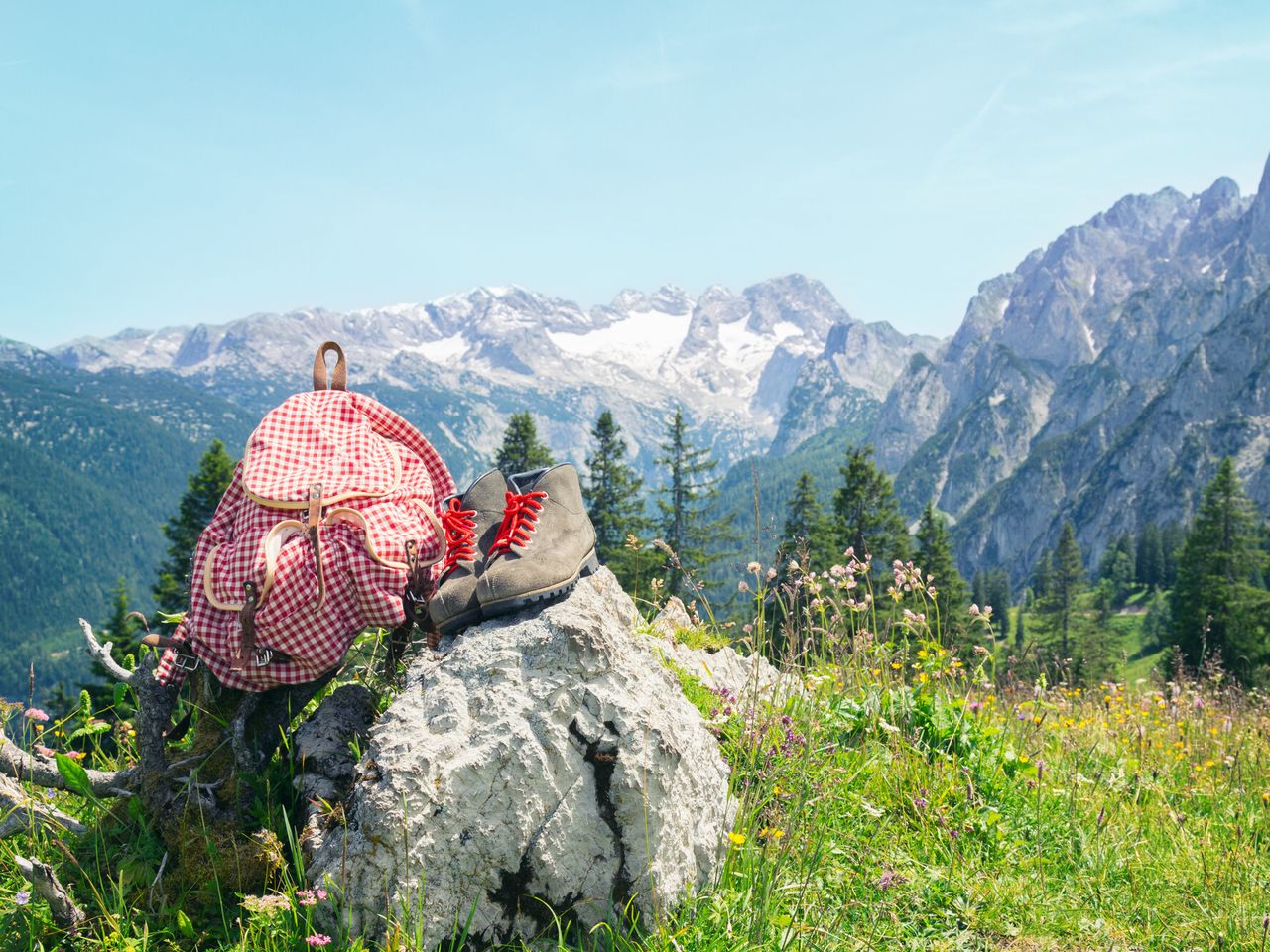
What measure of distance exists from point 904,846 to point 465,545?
9.09 ft

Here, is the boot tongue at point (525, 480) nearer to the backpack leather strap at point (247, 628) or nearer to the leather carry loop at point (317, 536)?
the leather carry loop at point (317, 536)

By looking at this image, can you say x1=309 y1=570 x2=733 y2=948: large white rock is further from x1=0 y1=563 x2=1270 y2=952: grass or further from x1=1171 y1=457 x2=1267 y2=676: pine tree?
x1=1171 y1=457 x2=1267 y2=676: pine tree

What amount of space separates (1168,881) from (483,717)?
3648 mm

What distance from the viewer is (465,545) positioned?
390 centimetres

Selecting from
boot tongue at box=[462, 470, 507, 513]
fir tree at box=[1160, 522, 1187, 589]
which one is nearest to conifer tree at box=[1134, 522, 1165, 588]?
fir tree at box=[1160, 522, 1187, 589]

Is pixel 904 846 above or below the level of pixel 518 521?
below

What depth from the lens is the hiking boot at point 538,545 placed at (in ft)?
12.0

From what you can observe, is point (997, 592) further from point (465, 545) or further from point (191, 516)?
point (465, 545)

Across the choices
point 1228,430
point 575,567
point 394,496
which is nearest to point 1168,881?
point 575,567

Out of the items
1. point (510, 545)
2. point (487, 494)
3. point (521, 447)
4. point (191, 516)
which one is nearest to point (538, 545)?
point (510, 545)

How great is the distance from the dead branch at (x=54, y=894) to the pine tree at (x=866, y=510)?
117 ft

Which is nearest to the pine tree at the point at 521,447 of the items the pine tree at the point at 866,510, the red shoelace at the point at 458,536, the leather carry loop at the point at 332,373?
the pine tree at the point at 866,510

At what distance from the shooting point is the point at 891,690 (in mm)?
5141

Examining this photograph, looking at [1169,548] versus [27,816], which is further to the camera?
[1169,548]
